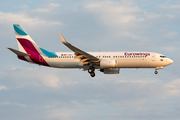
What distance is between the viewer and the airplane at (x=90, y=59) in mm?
51281

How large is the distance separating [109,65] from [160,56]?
9758mm

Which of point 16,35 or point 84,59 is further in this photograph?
point 16,35

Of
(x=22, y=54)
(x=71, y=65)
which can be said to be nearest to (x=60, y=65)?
(x=71, y=65)

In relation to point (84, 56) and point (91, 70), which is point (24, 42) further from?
point (91, 70)

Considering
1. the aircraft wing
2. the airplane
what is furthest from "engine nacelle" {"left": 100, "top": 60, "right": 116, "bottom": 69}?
the aircraft wing

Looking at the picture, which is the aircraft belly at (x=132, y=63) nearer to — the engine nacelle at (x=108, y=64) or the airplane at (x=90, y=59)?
the airplane at (x=90, y=59)

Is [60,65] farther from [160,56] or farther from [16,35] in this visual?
[160,56]

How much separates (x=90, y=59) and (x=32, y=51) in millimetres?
11975

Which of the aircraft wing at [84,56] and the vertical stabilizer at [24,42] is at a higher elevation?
the vertical stabilizer at [24,42]

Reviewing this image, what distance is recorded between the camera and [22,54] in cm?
5412

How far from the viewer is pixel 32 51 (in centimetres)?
5569

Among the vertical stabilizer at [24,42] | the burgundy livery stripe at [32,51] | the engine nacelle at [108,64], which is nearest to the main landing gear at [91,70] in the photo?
the engine nacelle at [108,64]

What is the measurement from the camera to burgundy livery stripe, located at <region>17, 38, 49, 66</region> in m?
54.5

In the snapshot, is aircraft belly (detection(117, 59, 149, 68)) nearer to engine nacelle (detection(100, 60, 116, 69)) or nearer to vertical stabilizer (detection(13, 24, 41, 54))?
engine nacelle (detection(100, 60, 116, 69))
